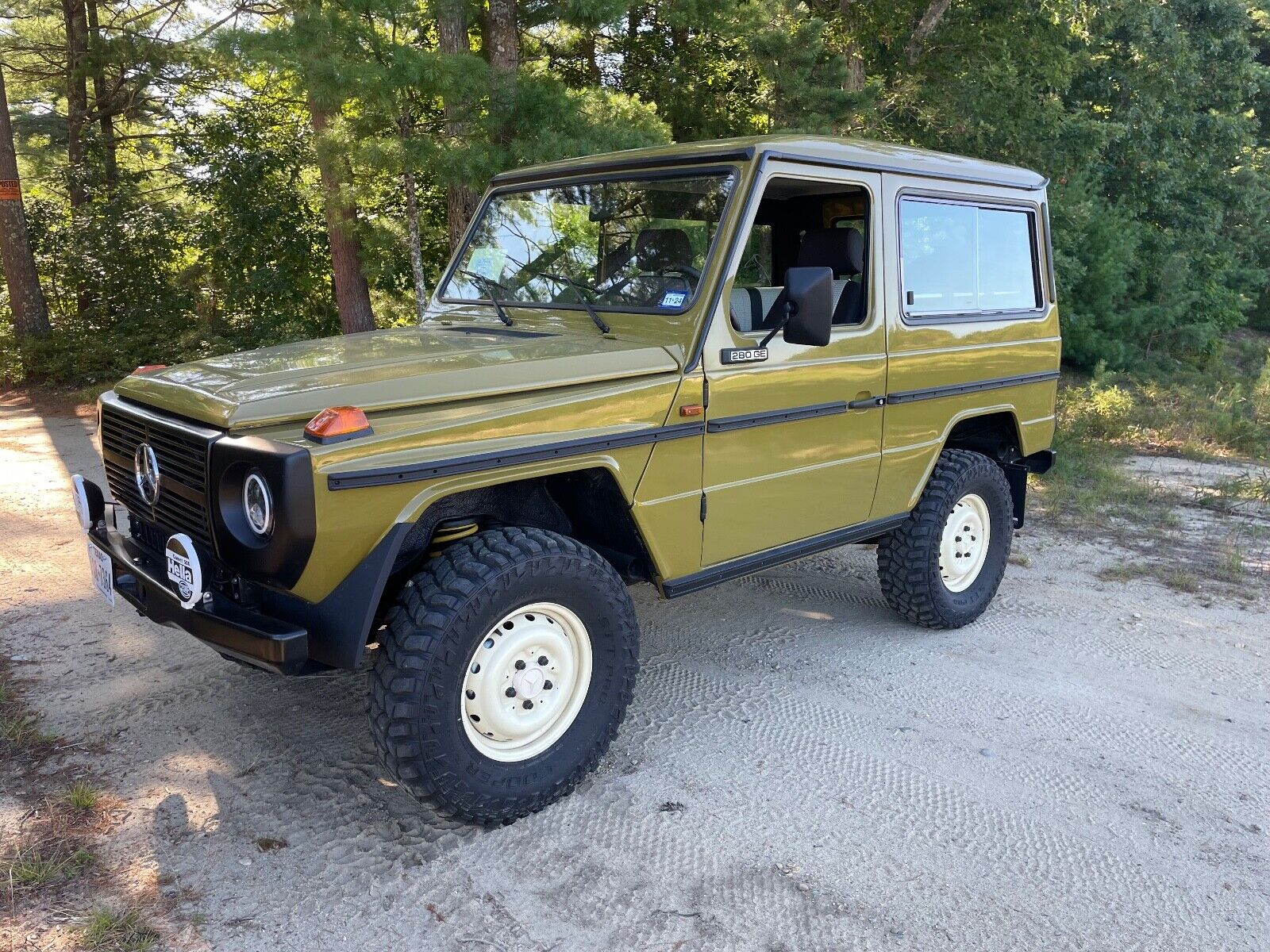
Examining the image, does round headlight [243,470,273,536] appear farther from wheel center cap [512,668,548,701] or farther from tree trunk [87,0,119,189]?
tree trunk [87,0,119,189]

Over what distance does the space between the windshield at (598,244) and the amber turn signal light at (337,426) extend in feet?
4.38

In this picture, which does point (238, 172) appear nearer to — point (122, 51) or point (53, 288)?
point (122, 51)

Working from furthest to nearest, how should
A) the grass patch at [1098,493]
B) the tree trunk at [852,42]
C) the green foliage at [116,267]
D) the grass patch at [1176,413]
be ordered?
the green foliage at [116,267]
the tree trunk at [852,42]
the grass patch at [1176,413]
the grass patch at [1098,493]

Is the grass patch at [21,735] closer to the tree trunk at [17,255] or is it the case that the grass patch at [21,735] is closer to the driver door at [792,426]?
the driver door at [792,426]

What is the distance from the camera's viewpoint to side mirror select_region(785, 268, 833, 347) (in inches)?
133

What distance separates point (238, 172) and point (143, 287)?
7.84 ft

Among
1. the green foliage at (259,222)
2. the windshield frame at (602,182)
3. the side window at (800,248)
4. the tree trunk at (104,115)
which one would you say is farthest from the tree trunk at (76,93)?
the side window at (800,248)

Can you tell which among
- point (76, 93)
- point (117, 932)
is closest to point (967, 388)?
point (117, 932)

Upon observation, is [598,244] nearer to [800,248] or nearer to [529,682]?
[800,248]

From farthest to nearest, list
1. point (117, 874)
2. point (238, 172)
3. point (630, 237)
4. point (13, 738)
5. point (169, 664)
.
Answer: point (238, 172) < point (169, 664) < point (630, 237) < point (13, 738) < point (117, 874)

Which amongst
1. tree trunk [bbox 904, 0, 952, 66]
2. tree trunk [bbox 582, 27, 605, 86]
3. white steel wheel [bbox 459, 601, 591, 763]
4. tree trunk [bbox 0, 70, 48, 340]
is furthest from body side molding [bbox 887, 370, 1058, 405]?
tree trunk [bbox 0, 70, 48, 340]

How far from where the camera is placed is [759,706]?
3969mm

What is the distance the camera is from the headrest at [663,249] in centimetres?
369

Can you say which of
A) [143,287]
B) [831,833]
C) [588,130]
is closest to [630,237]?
[831,833]
